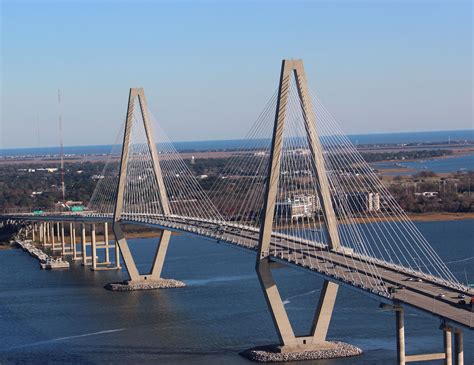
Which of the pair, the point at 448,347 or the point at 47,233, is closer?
the point at 448,347

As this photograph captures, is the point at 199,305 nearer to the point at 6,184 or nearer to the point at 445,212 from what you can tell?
the point at 445,212

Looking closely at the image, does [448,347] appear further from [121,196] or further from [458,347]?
[121,196]

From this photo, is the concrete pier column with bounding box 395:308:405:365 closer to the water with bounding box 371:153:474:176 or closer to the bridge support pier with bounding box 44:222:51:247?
the bridge support pier with bounding box 44:222:51:247

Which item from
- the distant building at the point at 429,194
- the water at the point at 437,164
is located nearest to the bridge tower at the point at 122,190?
the distant building at the point at 429,194

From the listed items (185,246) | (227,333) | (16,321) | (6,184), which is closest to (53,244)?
(185,246)

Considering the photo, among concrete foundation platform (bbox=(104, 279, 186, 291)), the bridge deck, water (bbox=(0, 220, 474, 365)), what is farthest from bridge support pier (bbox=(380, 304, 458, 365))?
concrete foundation platform (bbox=(104, 279, 186, 291))

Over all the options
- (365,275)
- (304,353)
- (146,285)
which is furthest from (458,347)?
(146,285)
